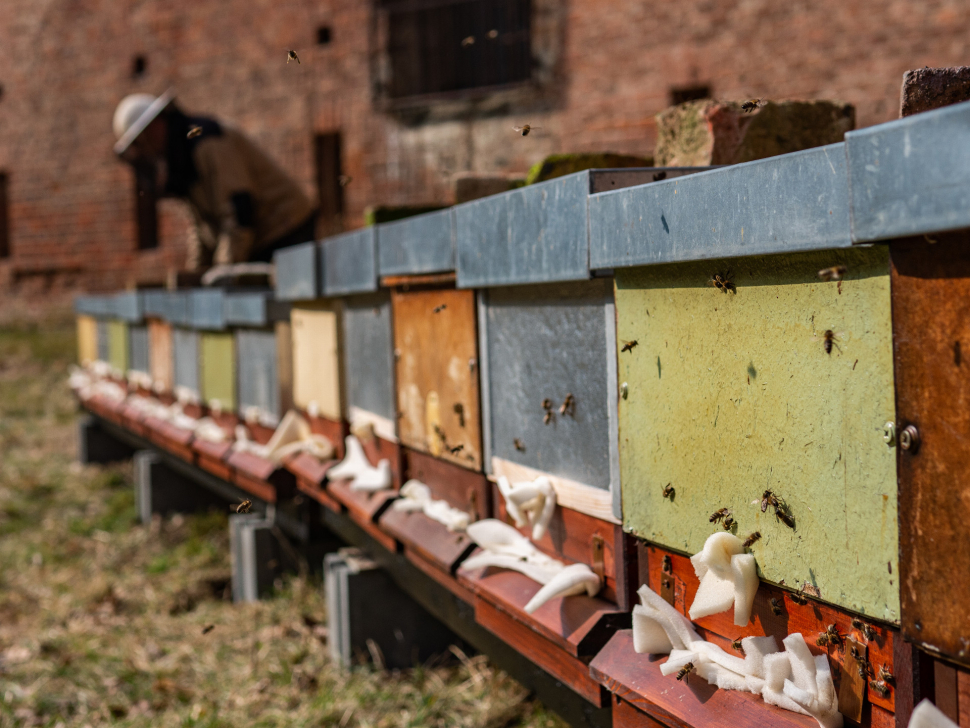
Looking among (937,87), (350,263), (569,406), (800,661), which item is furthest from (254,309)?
(937,87)

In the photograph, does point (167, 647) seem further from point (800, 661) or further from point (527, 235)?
point (800, 661)

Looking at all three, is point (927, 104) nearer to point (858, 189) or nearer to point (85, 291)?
→ point (858, 189)

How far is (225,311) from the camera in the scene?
560cm

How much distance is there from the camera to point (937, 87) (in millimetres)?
1579

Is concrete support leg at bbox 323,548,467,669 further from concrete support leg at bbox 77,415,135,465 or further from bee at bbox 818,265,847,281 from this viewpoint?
concrete support leg at bbox 77,415,135,465

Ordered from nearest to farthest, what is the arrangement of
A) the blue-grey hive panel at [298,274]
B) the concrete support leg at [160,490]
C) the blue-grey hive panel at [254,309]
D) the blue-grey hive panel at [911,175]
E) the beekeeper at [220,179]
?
1. the blue-grey hive panel at [911,175]
2. the blue-grey hive panel at [298,274]
3. the blue-grey hive panel at [254,309]
4. the beekeeper at [220,179]
5. the concrete support leg at [160,490]

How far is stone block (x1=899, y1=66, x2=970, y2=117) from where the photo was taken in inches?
62.1

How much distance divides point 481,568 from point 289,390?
8.20 feet

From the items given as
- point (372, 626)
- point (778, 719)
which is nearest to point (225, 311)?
point (372, 626)

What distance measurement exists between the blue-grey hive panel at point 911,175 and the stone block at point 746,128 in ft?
3.84

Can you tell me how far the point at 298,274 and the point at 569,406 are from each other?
2.43 meters

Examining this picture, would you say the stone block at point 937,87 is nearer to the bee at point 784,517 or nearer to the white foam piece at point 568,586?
the bee at point 784,517

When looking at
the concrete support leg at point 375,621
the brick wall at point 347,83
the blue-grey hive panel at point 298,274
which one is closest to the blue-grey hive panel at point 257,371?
the blue-grey hive panel at point 298,274

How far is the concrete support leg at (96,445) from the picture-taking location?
8.92m
